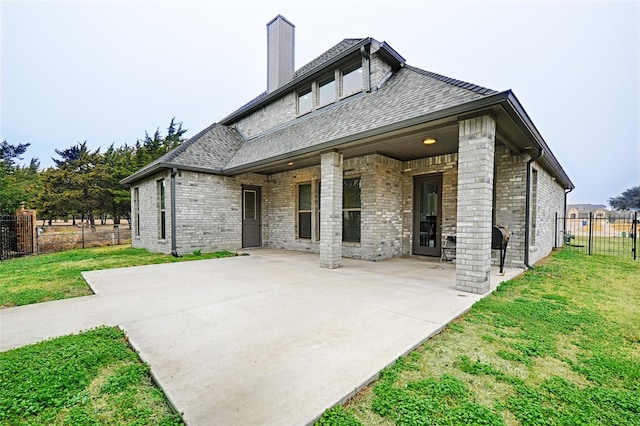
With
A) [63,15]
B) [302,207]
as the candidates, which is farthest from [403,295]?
[63,15]

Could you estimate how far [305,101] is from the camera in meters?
9.62

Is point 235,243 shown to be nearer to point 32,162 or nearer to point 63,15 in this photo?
point 63,15

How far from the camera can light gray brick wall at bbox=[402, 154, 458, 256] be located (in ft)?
25.0

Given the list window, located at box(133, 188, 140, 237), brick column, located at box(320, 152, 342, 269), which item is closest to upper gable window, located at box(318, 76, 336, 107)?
brick column, located at box(320, 152, 342, 269)

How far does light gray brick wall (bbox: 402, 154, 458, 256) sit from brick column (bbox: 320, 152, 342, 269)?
113 inches

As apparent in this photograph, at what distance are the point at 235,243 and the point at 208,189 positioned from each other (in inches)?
88.3

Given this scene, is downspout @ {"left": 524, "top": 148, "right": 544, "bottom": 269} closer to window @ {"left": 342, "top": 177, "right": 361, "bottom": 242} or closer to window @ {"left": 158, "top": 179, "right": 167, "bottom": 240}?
window @ {"left": 342, "top": 177, "right": 361, "bottom": 242}

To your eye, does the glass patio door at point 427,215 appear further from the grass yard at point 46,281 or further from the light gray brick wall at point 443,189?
the grass yard at point 46,281

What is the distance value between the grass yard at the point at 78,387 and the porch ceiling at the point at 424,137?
5071 millimetres

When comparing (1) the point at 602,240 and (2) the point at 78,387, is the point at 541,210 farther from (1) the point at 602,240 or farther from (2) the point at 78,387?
(1) the point at 602,240

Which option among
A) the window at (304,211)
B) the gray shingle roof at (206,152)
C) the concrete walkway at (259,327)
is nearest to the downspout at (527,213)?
the concrete walkway at (259,327)

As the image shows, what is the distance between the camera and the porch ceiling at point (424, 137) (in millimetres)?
4832

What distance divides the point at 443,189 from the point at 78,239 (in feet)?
51.3

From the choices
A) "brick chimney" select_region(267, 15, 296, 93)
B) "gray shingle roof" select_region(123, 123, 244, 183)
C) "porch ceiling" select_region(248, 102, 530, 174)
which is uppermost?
"brick chimney" select_region(267, 15, 296, 93)
